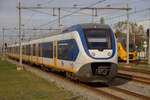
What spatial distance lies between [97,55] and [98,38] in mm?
958

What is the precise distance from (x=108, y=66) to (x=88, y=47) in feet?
4.52

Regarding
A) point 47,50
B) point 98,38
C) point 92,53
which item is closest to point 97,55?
point 92,53

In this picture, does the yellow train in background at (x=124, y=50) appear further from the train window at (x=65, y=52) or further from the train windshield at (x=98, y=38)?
the train windshield at (x=98, y=38)

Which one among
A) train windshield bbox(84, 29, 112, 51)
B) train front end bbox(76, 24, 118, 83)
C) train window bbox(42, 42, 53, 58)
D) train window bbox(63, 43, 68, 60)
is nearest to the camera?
train front end bbox(76, 24, 118, 83)

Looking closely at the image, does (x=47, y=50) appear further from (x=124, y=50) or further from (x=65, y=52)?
(x=124, y=50)

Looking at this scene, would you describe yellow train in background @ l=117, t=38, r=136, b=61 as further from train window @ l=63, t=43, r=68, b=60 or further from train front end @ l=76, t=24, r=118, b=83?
train front end @ l=76, t=24, r=118, b=83

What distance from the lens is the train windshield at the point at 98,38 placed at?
12383 millimetres

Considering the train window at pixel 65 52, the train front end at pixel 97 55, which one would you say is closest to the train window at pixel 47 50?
→ the train window at pixel 65 52

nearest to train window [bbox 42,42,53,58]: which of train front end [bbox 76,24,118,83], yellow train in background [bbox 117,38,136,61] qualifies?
train front end [bbox 76,24,118,83]

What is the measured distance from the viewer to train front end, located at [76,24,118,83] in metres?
12.1

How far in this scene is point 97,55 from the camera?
12.1m

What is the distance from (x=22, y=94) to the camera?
10.7 metres

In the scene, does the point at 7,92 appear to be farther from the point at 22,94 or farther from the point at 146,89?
the point at 146,89

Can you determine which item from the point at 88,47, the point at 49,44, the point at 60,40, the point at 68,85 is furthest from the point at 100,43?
the point at 49,44
